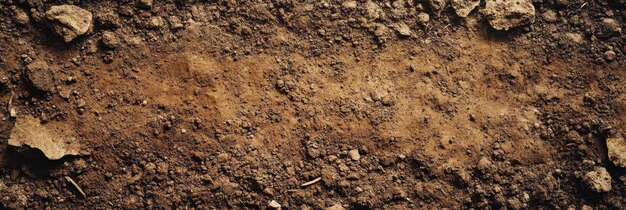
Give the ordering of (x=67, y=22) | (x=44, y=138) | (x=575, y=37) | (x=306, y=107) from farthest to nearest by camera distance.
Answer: (x=575, y=37) → (x=306, y=107) → (x=67, y=22) → (x=44, y=138)

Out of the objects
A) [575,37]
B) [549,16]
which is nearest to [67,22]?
[549,16]

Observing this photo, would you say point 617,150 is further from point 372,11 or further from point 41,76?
point 41,76

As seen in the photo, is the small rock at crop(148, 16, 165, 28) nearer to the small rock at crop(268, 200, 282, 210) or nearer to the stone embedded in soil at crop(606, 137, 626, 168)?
the small rock at crop(268, 200, 282, 210)

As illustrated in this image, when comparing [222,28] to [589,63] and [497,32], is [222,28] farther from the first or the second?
[589,63]

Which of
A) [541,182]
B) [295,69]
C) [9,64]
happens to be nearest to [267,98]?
[295,69]

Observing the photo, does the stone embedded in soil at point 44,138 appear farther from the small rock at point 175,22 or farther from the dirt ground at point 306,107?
the small rock at point 175,22
